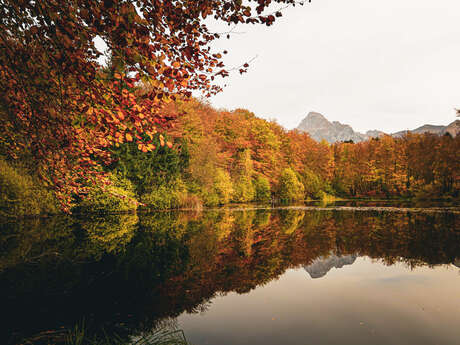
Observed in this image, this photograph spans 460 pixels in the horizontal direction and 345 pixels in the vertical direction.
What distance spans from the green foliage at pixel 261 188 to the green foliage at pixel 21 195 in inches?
989

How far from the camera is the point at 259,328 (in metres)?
4.29

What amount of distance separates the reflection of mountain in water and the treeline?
617 cm

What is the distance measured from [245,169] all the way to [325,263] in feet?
86.8

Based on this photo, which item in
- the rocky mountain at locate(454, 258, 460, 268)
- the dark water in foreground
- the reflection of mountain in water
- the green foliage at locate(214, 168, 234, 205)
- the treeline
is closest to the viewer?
the dark water in foreground

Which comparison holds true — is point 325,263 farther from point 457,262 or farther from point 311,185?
point 311,185

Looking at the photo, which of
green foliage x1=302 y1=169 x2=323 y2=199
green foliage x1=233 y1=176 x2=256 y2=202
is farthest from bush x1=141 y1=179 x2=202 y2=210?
green foliage x1=302 y1=169 x2=323 y2=199

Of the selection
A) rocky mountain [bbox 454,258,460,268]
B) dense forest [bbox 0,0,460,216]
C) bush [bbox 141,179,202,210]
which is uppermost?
dense forest [bbox 0,0,460,216]

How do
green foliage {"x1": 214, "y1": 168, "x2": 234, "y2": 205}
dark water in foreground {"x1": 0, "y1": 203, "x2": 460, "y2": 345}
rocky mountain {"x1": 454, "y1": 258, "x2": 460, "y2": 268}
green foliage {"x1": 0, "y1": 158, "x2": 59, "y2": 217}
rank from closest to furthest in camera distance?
Result: 1. dark water in foreground {"x1": 0, "y1": 203, "x2": 460, "y2": 345}
2. rocky mountain {"x1": 454, "y1": 258, "x2": 460, "y2": 268}
3. green foliage {"x1": 0, "y1": 158, "x2": 59, "y2": 217}
4. green foliage {"x1": 214, "y1": 168, "x2": 234, "y2": 205}

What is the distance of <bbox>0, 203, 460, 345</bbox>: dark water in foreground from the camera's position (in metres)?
4.11

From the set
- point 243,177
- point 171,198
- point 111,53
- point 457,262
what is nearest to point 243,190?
point 243,177

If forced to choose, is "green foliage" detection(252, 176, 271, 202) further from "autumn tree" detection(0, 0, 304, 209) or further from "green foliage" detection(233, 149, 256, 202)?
"autumn tree" detection(0, 0, 304, 209)

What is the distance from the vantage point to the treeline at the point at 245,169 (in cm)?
2102

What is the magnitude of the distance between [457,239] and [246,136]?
2829cm

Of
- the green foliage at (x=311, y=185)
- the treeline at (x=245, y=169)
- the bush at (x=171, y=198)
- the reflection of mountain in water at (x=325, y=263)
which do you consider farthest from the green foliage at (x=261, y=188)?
the reflection of mountain in water at (x=325, y=263)
